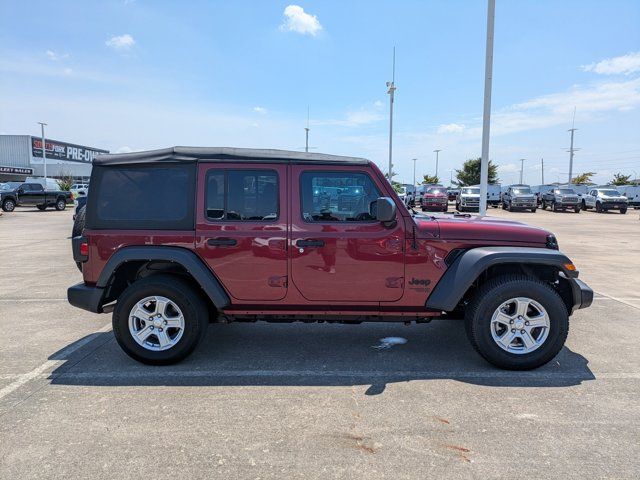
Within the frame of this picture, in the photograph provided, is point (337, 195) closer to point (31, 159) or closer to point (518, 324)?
point (518, 324)

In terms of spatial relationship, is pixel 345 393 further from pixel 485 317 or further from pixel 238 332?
pixel 238 332

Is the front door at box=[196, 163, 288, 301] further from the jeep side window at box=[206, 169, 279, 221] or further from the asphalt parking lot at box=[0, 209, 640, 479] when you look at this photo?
the asphalt parking lot at box=[0, 209, 640, 479]

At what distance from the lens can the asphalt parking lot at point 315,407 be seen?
266cm

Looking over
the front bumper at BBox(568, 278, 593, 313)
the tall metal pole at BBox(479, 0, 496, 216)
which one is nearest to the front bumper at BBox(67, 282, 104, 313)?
the front bumper at BBox(568, 278, 593, 313)

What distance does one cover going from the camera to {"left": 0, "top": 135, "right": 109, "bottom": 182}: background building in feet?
214

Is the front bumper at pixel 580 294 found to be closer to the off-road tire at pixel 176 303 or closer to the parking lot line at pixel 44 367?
the off-road tire at pixel 176 303

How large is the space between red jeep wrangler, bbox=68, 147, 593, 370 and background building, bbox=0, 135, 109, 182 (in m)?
68.2

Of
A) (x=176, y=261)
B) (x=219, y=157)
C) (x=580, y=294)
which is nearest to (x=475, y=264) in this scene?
(x=580, y=294)

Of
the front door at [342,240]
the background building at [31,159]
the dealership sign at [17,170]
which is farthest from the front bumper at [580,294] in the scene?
the dealership sign at [17,170]

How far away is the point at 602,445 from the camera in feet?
9.34

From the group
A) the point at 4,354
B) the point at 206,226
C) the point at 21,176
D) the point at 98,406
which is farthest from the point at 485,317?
the point at 21,176

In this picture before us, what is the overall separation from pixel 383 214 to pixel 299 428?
1.81 m

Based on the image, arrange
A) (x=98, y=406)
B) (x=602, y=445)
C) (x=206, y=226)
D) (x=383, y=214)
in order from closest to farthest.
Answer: (x=602, y=445)
(x=98, y=406)
(x=383, y=214)
(x=206, y=226)

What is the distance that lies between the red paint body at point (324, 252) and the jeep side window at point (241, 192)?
64 millimetres
